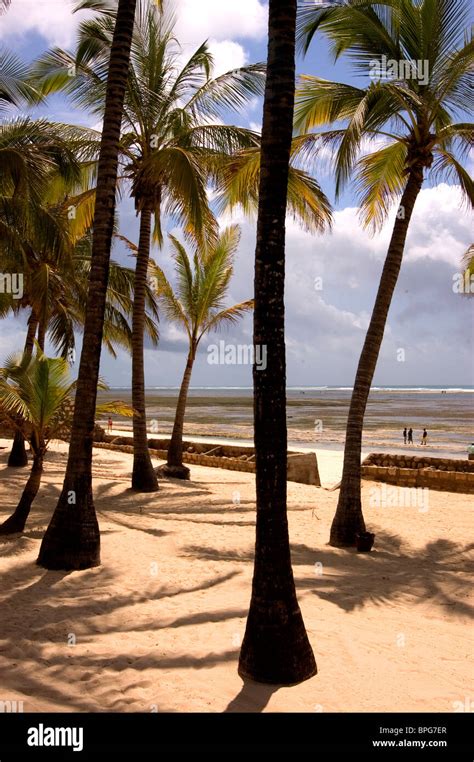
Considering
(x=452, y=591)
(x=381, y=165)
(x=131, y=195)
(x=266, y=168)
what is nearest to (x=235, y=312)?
(x=131, y=195)

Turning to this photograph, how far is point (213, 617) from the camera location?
6.29 m

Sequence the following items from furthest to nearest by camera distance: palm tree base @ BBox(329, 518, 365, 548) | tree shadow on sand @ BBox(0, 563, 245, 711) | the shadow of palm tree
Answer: palm tree base @ BBox(329, 518, 365, 548) < tree shadow on sand @ BBox(0, 563, 245, 711) < the shadow of palm tree

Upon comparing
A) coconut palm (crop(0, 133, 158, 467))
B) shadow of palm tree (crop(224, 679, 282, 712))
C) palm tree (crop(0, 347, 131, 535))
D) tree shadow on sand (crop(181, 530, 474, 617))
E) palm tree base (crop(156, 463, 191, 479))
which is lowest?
tree shadow on sand (crop(181, 530, 474, 617))

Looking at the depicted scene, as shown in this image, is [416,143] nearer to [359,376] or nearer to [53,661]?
[359,376]

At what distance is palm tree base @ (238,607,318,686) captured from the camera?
482cm

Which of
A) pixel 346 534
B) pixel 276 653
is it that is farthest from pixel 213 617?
pixel 346 534

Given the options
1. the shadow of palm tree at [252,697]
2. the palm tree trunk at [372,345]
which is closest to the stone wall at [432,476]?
the palm tree trunk at [372,345]

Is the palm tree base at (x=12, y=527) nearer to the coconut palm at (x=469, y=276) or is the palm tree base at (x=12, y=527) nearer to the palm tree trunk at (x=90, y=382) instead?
the palm tree trunk at (x=90, y=382)

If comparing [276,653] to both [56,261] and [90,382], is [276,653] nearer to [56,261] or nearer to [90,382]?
[90,382]

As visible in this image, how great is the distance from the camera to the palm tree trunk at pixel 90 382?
762 cm

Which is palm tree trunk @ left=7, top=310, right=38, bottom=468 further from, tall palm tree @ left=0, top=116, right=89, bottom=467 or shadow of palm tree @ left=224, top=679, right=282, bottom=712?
shadow of palm tree @ left=224, top=679, right=282, bottom=712

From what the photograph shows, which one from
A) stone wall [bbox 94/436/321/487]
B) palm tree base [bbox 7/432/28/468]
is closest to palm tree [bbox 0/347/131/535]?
palm tree base [bbox 7/432/28/468]

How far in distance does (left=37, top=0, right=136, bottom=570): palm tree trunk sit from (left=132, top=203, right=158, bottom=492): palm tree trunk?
5.80 m
